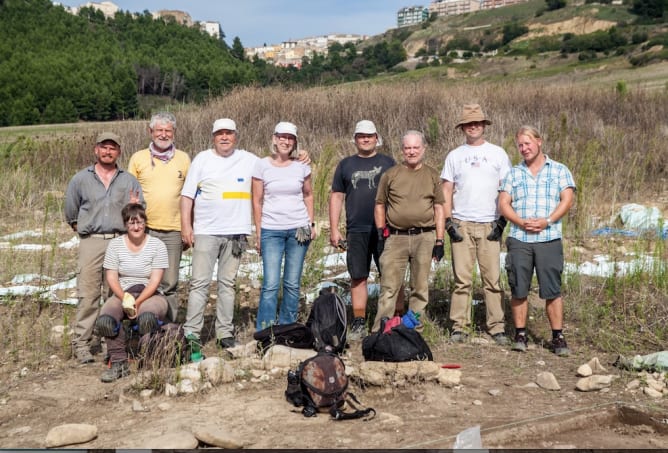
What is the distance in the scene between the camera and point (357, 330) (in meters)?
6.34

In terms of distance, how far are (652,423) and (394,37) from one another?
14212 centimetres

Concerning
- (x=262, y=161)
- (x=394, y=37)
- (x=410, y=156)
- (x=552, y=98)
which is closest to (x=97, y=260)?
(x=262, y=161)

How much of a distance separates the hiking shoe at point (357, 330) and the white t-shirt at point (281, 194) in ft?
3.52

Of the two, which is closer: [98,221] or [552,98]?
[98,221]

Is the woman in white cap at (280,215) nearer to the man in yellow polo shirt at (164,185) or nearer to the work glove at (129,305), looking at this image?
the man in yellow polo shirt at (164,185)

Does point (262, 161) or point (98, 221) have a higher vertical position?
point (262, 161)

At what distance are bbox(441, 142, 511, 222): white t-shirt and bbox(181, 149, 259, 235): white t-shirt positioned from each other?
182cm

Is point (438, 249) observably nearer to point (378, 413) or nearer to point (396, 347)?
point (396, 347)

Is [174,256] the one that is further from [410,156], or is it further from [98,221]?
[410,156]

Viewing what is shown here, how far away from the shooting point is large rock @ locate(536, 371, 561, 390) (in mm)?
5094

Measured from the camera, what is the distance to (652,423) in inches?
178

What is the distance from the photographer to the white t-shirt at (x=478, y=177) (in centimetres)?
604

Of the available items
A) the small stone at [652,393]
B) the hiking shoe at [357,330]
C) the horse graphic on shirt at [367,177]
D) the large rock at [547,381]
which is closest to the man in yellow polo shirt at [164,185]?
the horse graphic on shirt at [367,177]

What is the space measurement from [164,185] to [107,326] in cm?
128
